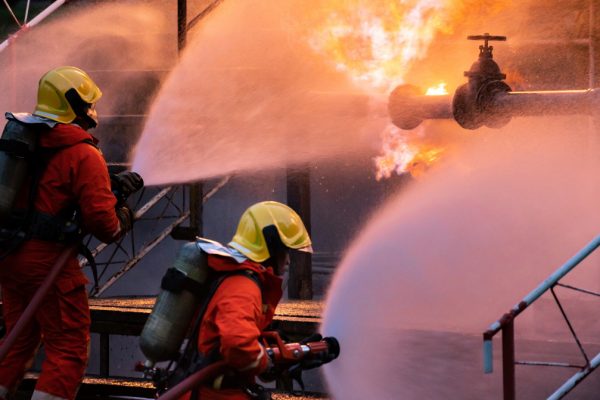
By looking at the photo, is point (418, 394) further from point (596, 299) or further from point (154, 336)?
point (154, 336)

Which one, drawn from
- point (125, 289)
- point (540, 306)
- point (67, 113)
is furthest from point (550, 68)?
point (125, 289)

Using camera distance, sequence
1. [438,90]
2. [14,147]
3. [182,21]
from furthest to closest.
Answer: [182,21] < [438,90] < [14,147]

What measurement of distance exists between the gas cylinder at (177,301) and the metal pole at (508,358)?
1.44m

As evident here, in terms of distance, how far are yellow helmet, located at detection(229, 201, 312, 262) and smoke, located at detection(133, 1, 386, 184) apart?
14.2ft

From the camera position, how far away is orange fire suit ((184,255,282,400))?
4.05 meters

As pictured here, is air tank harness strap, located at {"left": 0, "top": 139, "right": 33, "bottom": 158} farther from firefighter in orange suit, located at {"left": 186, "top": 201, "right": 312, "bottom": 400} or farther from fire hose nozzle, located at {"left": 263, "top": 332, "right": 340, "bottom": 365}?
fire hose nozzle, located at {"left": 263, "top": 332, "right": 340, "bottom": 365}

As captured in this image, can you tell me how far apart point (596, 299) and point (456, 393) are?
3.12 ft

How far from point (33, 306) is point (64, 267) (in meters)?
0.28

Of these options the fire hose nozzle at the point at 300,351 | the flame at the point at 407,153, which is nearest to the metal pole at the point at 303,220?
the flame at the point at 407,153

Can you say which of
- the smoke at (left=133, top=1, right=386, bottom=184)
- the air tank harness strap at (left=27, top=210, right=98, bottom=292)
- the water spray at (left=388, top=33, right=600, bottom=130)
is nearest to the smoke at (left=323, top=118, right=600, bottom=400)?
the water spray at (left=388, top=33, right=600, bottom=130)

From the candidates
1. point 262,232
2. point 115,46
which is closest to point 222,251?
point 262,232

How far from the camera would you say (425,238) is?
7.41 meters

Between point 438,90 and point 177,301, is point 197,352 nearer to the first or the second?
point 177,301

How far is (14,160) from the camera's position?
17.6 feet
